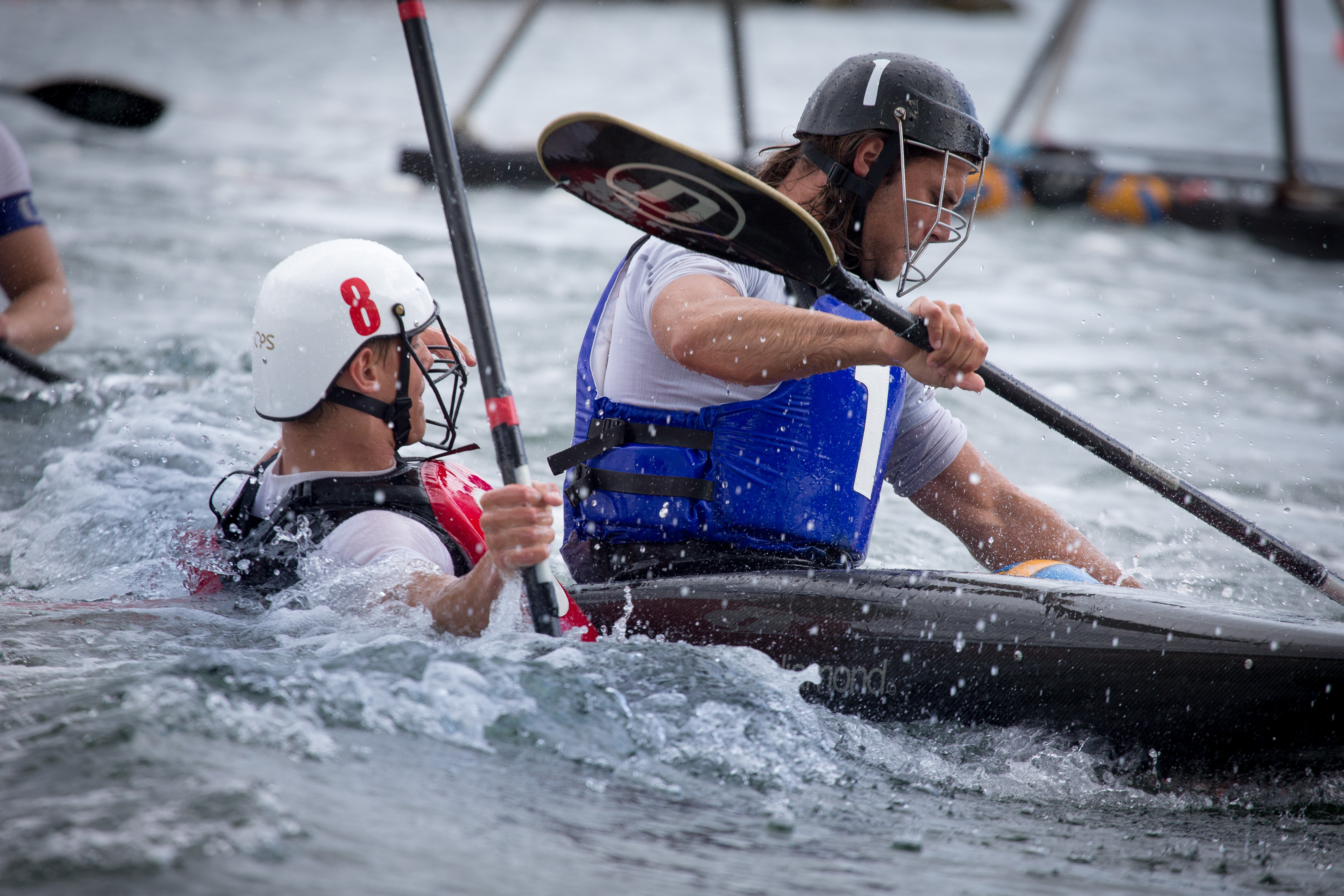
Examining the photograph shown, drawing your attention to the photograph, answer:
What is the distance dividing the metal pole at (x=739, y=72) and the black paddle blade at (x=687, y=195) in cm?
760

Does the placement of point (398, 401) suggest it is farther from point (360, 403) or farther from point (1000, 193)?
point (1000, 193)

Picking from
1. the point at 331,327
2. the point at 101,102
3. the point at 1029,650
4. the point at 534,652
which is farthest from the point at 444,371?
the point at 101,102

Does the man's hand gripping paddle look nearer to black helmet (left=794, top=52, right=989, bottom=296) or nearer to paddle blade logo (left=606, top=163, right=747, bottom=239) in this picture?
paddle blade logo (left=606, top=163, right=747, bottom=239)

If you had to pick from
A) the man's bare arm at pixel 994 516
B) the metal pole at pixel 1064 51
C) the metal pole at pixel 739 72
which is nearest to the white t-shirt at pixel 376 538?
the man's bare arm at pixel 994 516

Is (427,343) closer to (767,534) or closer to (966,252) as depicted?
(767,534)

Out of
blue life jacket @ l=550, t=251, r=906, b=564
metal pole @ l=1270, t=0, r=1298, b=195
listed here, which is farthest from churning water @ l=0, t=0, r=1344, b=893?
metal pole @ l=1270, t=0, r=1298, b=195

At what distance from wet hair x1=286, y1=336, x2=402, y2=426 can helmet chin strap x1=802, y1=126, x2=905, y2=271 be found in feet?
3.51

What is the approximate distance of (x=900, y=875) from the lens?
1858mm

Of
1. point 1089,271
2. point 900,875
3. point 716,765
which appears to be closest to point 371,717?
point 716,765

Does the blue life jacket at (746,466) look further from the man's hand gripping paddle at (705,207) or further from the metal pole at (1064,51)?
the metal pole at (1064,51)

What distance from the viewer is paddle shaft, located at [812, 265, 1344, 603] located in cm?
288

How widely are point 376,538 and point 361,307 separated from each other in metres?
0.53

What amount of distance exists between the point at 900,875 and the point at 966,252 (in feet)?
32.4

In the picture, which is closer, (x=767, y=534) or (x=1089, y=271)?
(x=767, y=534)
